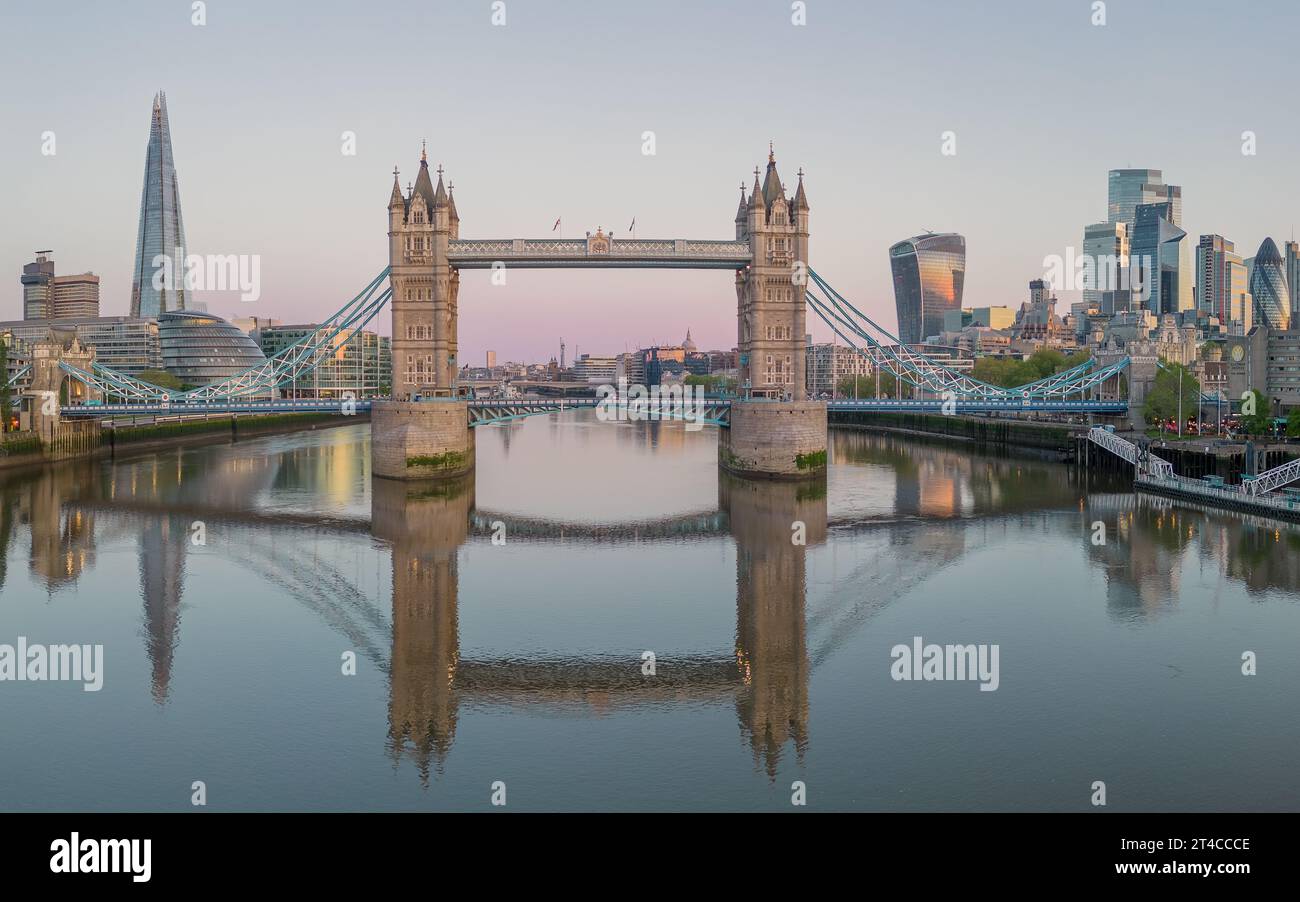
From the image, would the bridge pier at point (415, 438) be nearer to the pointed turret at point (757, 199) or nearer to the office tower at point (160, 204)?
the pointed turret at point (757, 199)

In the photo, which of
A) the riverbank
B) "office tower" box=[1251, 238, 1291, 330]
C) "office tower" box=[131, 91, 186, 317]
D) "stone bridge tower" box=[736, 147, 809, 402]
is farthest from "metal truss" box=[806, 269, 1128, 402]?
"office tower" box=[131, 91, 186, 317]

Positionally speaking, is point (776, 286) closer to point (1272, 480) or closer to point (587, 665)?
point (1272, 480)

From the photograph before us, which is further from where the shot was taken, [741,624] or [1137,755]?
[741,624]

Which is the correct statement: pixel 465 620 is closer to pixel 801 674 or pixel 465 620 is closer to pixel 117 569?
pixel 801 674

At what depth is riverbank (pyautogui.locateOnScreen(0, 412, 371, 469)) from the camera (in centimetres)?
5419

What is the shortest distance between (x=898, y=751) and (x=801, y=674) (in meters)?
4.07

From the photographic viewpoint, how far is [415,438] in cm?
4609

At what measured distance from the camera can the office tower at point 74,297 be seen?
181750 millimetres

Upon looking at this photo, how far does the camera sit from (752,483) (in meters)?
47.5

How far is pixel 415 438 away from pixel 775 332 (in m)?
16.7

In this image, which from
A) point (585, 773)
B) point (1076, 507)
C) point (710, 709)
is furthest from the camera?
point (1076, 507)

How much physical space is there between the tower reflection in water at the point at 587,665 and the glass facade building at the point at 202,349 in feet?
275

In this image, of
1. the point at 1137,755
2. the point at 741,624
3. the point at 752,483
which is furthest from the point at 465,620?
the point at 752,483
